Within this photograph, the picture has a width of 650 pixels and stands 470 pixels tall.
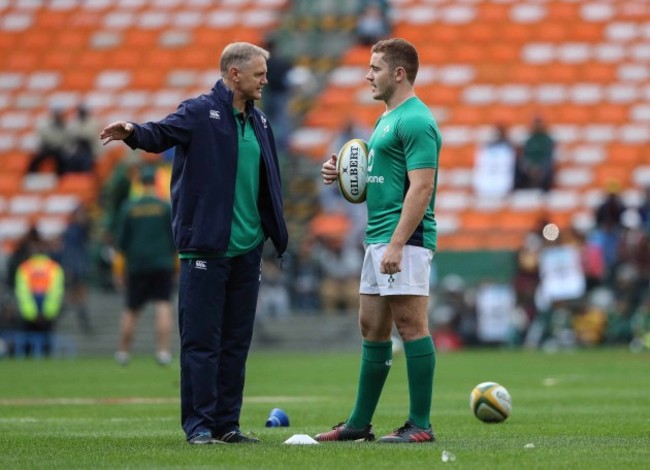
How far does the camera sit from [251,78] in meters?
8.22

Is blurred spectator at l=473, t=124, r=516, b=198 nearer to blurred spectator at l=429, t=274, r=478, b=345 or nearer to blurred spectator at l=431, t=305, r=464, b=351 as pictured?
blurred spectator at l=429, t=274, r=478, b=345

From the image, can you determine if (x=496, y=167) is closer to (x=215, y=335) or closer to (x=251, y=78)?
(x=251, y=78)

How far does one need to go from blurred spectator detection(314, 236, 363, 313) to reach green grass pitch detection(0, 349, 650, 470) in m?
4.50

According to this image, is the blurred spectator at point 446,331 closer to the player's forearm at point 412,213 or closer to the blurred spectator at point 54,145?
the blurred spectator at point 54,145

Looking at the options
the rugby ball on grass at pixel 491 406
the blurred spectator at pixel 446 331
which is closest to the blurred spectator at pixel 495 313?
the blurred spectator at pixel 446 331

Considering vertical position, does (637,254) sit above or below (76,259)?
below

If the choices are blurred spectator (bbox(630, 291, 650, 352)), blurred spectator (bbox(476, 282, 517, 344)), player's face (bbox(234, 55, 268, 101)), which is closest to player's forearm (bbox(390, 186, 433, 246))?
player's face (bbox(234, 55, 268, 101))

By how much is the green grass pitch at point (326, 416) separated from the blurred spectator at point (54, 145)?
927 centimetres

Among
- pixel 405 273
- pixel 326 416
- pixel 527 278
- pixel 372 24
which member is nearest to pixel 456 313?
pixel 527 278

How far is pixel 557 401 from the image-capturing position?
12.3m

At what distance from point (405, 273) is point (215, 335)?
112 centimetres

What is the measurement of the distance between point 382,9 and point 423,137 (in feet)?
74.1

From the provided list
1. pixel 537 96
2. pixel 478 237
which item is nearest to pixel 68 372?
pixel 478 237

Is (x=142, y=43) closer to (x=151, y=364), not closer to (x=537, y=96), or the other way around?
(x=537, y=96)
